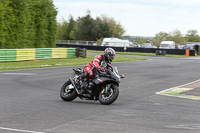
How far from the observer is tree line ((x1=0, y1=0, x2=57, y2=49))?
33.7 metres

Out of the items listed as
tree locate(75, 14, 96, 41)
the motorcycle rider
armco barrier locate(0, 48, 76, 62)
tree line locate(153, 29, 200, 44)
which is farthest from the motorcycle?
tree line locate(153, 29, 200, 44)

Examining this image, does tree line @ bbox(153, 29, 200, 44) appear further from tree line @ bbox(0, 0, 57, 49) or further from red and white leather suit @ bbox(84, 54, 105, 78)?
red and white leather suit @ bbox(84, 54, 105, 78)

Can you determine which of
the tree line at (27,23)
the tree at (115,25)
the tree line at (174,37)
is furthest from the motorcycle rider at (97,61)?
the tree line at (174,37)

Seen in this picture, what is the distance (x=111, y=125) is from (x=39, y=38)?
3529 cm

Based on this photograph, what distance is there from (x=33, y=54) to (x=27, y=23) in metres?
6.80

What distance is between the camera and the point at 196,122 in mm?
7754

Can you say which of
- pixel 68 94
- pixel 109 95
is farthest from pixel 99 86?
pixel 68 94

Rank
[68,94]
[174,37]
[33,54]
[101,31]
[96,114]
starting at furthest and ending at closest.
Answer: [174,37]
[101,31]
[33,54]
[68,94]
[96,114]

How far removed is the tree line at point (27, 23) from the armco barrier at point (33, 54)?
2.82 meters

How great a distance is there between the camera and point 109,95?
10.1 metres

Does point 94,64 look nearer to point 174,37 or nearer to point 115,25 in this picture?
point 115,25

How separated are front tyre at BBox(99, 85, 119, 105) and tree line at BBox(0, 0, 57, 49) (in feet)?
79.6

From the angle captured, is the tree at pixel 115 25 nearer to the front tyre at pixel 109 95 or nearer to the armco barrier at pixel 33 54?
the armco barrier at pixel 33 54

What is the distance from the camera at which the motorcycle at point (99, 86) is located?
9953mm
